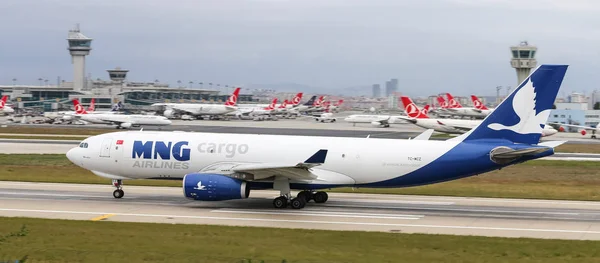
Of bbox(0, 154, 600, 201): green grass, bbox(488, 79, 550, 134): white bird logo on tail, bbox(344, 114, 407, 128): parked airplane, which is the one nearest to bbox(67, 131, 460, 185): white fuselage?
bbox(488, 79, 550, 134): white bird logo on tail

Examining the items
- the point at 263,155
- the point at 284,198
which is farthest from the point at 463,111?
the point at 284,198

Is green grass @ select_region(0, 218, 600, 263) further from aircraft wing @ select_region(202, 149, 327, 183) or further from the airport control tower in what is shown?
the airport control tower

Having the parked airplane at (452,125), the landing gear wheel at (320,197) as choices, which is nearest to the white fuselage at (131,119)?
the parked airplane at (452,125)

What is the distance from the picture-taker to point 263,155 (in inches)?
1299

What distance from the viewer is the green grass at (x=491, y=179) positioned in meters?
39.2

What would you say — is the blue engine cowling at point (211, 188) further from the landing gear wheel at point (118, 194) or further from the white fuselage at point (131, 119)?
the white fuselage at point (131, 119)

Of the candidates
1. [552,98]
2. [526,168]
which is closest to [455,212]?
[552,98]

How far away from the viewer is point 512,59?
17438cm

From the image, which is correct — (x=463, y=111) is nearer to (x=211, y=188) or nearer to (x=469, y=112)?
(x=469, y=112)

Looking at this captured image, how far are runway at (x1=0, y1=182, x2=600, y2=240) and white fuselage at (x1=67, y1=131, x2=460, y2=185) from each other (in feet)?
4.49

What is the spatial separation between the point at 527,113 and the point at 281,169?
10.5 m

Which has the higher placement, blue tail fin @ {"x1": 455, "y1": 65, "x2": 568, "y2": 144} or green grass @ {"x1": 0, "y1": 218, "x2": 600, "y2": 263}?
blue tail fin @ {"x1": 455, "y1": 65, "x2": 568, "y2": 144}

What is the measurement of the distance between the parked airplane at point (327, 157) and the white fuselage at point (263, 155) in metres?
0.04

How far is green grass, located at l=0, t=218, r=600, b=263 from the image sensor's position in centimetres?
2072
